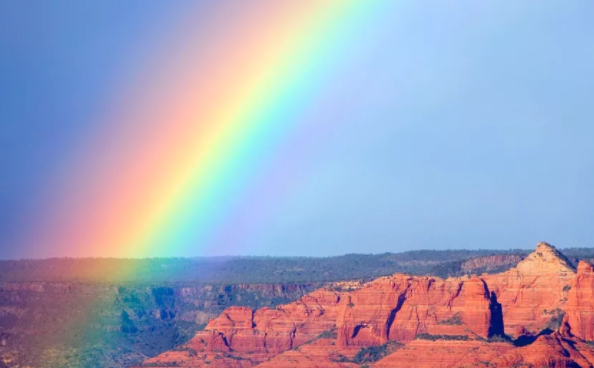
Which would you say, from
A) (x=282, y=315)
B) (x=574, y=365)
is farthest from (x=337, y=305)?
(x=574, y=365)

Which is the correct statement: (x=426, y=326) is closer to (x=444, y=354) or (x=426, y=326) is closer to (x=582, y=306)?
(x=444, y=354)

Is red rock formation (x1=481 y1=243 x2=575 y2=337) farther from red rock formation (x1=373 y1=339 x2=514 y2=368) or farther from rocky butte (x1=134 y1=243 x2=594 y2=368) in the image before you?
red rock formation (x1=373 y1=339 x2=514 y2=368)

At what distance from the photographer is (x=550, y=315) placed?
168 metres

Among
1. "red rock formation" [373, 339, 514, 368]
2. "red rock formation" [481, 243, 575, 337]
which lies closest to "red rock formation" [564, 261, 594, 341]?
"red rock formation" [373, 339, 514, 368]

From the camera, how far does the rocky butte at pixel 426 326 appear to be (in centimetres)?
14350

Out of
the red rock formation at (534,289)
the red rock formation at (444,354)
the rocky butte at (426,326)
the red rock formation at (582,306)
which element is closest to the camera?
the red rock formation at (444,354)

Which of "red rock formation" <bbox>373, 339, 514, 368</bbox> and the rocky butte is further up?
the rocky butte

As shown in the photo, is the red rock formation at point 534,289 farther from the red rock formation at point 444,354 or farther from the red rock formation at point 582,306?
the red rock formation at point 444,354

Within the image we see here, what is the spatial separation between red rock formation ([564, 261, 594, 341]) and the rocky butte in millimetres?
106

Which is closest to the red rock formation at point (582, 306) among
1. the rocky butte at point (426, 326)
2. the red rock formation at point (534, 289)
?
the rocky butte at point (426, 326)

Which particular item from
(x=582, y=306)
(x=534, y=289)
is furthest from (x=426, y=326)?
(x=534, y=289)

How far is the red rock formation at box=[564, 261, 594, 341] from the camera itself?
14938 cm

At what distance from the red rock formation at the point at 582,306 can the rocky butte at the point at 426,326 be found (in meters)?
0.11

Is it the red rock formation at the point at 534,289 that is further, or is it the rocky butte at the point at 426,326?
the red rock formation at the point at 534,289
